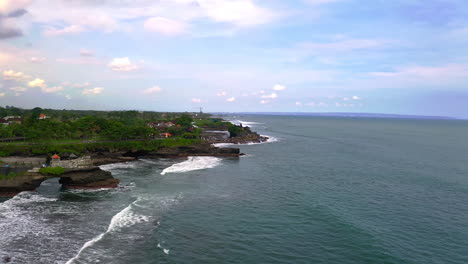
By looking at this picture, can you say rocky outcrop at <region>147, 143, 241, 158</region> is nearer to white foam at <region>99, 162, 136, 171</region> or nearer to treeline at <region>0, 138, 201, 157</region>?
treeline at <region>0, 138, 201, 157</region>

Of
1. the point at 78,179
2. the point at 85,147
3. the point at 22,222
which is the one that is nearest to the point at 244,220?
the point at 22,222

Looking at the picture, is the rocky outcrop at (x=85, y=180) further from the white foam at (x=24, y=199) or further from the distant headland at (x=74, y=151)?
the white foam at (x=24, y=199)

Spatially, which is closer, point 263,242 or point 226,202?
point 263,242

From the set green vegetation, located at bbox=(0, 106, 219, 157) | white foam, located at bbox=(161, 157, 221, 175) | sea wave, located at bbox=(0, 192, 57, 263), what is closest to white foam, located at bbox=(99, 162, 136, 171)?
green vegetation, located at bbox=(0, 106, 219, 157)

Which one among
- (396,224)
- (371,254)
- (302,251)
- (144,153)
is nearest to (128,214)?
(302,251)

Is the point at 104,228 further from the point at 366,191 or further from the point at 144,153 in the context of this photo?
the point at 144,153

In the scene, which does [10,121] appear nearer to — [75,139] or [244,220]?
[75,139]
